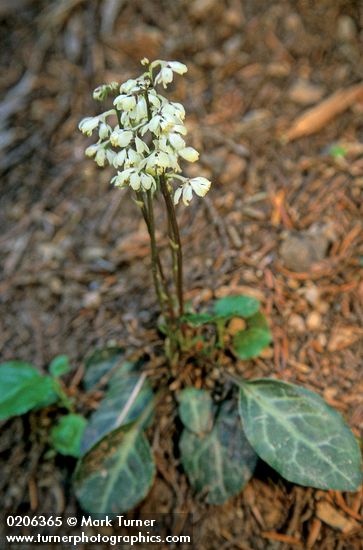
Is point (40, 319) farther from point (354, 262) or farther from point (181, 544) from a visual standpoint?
point (354, 262)

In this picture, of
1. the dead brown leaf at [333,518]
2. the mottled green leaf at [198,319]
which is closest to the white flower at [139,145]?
the mottled green leaf at [198,319]

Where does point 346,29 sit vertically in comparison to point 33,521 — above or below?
above

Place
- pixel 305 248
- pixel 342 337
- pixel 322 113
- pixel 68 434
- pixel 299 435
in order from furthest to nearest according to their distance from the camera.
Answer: pixel 322 113 < pixel 305 248 < pixel 342 337 < pixel 68 434 < pixel 299 435

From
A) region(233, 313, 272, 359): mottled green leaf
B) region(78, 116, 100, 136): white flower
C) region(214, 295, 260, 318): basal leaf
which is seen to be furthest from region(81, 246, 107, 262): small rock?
region(78, 116, 100, 136): white flower

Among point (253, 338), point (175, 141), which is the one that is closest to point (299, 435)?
point (253, 338)

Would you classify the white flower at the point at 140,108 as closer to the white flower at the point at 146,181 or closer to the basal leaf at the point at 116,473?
the white flower at the point at 146,181

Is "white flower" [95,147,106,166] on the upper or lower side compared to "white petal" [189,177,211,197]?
upper

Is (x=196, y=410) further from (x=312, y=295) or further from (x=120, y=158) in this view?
(x=120, y=158)

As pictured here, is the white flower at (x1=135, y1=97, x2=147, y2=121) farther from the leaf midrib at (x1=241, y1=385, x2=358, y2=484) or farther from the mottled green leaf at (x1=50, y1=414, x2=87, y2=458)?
the mottled green leaf at (x1=50, y1=414, x2=87, y2=458)
